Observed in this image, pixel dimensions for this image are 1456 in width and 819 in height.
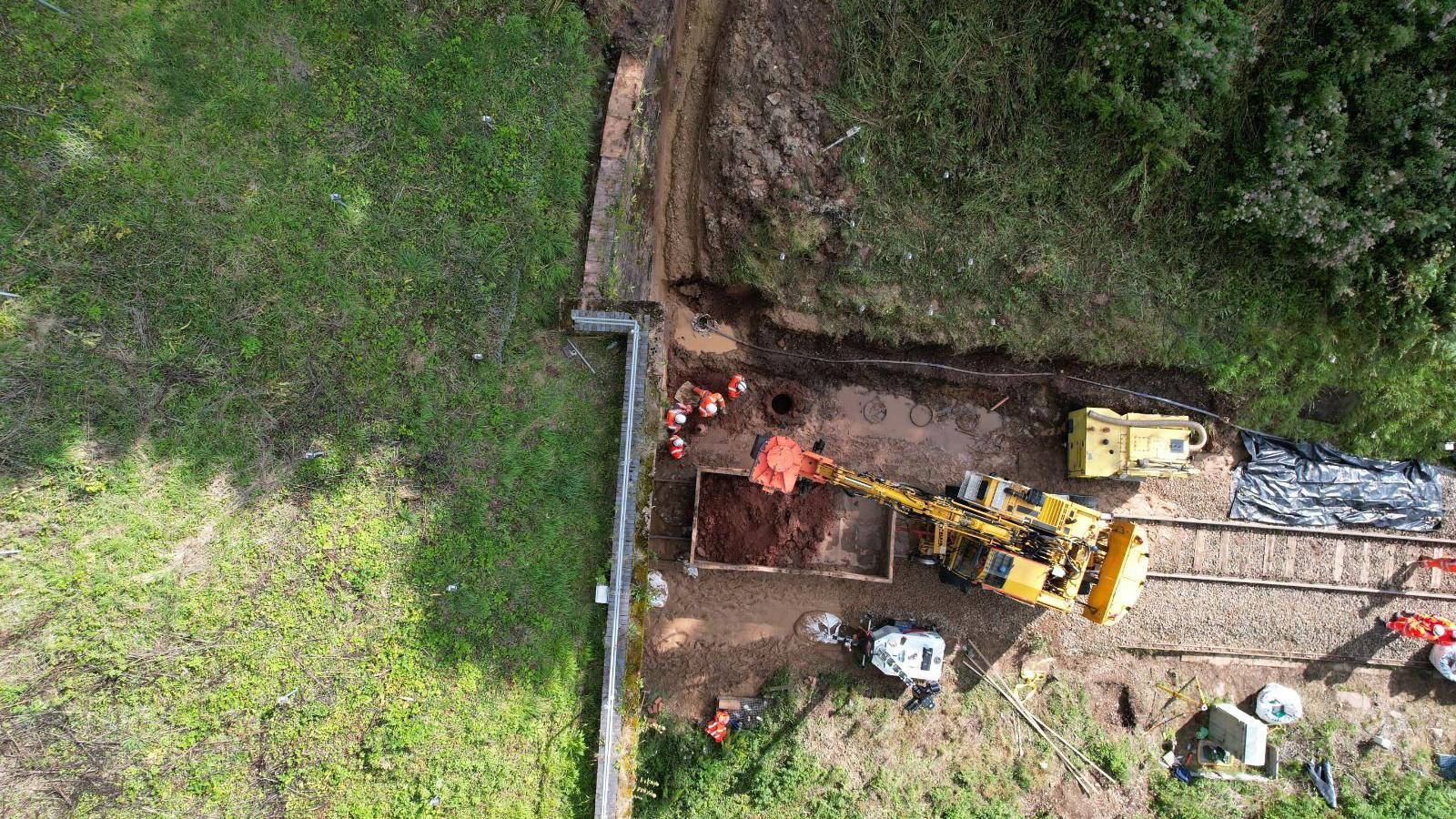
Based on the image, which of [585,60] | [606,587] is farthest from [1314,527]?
[585,60]

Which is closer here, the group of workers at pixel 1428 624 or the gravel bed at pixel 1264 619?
the group of workers at pixel 1428 624

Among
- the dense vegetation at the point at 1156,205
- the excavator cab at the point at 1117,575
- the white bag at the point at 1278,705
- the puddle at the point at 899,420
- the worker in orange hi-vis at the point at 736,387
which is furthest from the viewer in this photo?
the puddle at the point at 899,420

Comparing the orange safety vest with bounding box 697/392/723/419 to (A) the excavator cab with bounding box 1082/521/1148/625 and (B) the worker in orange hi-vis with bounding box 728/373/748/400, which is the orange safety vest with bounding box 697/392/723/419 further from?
(A) the excavator cab with bounding box 1082/521/1148/625

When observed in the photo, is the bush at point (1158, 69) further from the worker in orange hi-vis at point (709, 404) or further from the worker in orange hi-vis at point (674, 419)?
the worker in orange hi-vis at point (674, 419)

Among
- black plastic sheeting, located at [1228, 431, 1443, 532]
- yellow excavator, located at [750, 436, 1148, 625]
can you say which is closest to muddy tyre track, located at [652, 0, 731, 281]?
yellow excavator, located at [750, 436, 1148, 625]

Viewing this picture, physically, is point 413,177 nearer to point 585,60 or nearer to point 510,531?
point 585,60

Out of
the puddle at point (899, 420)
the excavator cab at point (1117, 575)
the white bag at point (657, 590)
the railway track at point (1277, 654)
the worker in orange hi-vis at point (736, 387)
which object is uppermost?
the worker in orange hi-vis at point (736, 387)

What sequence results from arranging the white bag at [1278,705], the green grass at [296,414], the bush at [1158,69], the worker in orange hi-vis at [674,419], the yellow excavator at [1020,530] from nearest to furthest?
the green grass at [296,414]
the yellow excavator at [1020,530]
the bush at [1158,69]
the worker in orange hi-vis at [674,419]
the white bag at [1278,705]

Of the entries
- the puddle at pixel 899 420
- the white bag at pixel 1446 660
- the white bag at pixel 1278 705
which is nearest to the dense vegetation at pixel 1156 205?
the puddle at pixel 899 420
